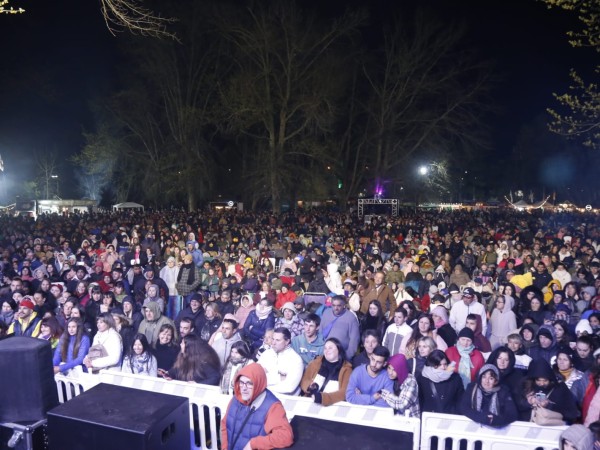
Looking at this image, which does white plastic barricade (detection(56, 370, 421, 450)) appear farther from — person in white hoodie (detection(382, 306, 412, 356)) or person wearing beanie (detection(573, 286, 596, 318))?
person wearing beanie (detection(573, 286, 596, 318))

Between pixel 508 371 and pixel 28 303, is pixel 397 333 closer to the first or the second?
pixel 508 371

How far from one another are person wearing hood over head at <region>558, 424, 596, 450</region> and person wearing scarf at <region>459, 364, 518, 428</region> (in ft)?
1.90

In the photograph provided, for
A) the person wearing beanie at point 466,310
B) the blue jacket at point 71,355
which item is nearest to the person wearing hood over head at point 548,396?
the person wearing beanie at point 466,310

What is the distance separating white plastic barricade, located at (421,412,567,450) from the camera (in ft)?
10.9

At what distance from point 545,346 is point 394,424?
2538mm

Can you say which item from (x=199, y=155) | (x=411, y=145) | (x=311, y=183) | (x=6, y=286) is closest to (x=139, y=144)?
(x=199, y=155)

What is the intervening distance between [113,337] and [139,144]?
30693mm

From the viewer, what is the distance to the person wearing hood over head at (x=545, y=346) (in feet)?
16.5

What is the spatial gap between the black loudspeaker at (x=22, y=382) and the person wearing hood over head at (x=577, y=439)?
11.0 ft

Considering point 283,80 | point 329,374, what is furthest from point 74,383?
point 283,80

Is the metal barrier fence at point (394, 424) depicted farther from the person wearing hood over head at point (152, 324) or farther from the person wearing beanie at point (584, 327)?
the person wearing beanie at point (584, 327)

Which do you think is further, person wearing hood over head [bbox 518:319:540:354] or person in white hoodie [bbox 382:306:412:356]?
person in white hoodie [bbox 382:306:412:356]

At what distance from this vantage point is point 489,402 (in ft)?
12.0

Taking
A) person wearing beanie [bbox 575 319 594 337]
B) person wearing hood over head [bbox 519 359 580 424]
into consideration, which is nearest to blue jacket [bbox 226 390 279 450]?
person wearing hood over head [bbox 519 359 580 424]
